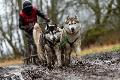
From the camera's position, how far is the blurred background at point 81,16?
1214 inches

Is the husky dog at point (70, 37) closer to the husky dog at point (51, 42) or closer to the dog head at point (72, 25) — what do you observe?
the dog head at point (72, 25)

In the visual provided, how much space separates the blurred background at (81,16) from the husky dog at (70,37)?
59.0 ft

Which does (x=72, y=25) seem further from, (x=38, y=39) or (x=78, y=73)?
(x=38, y=39)

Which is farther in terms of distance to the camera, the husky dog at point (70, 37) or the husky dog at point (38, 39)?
the husky dog at point (38, 39)

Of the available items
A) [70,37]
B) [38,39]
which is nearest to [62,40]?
[70,37]

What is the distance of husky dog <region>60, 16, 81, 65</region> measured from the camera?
1233 cm

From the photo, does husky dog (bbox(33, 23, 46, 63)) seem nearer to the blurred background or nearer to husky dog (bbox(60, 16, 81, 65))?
husky dog (bbox(60, 16, 81, 65))

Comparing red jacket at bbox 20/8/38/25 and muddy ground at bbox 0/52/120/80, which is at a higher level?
red jacket at bbox 20/8/38/25

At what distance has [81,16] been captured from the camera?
105 ft

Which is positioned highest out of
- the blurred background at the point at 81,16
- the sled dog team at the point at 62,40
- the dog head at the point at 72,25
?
the dog head at the point at 72,25

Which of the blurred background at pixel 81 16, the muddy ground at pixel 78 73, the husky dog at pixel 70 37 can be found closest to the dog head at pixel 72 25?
the husky dog at pixel 70 37

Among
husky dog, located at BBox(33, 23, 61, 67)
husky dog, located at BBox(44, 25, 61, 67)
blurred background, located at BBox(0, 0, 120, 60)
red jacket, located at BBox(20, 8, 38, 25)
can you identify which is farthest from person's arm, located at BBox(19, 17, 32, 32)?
blurred background, located at BBox(0, 0, 120, 60)

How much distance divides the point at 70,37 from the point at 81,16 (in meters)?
19.7

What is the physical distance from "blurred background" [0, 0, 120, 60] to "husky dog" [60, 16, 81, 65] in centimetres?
1798
